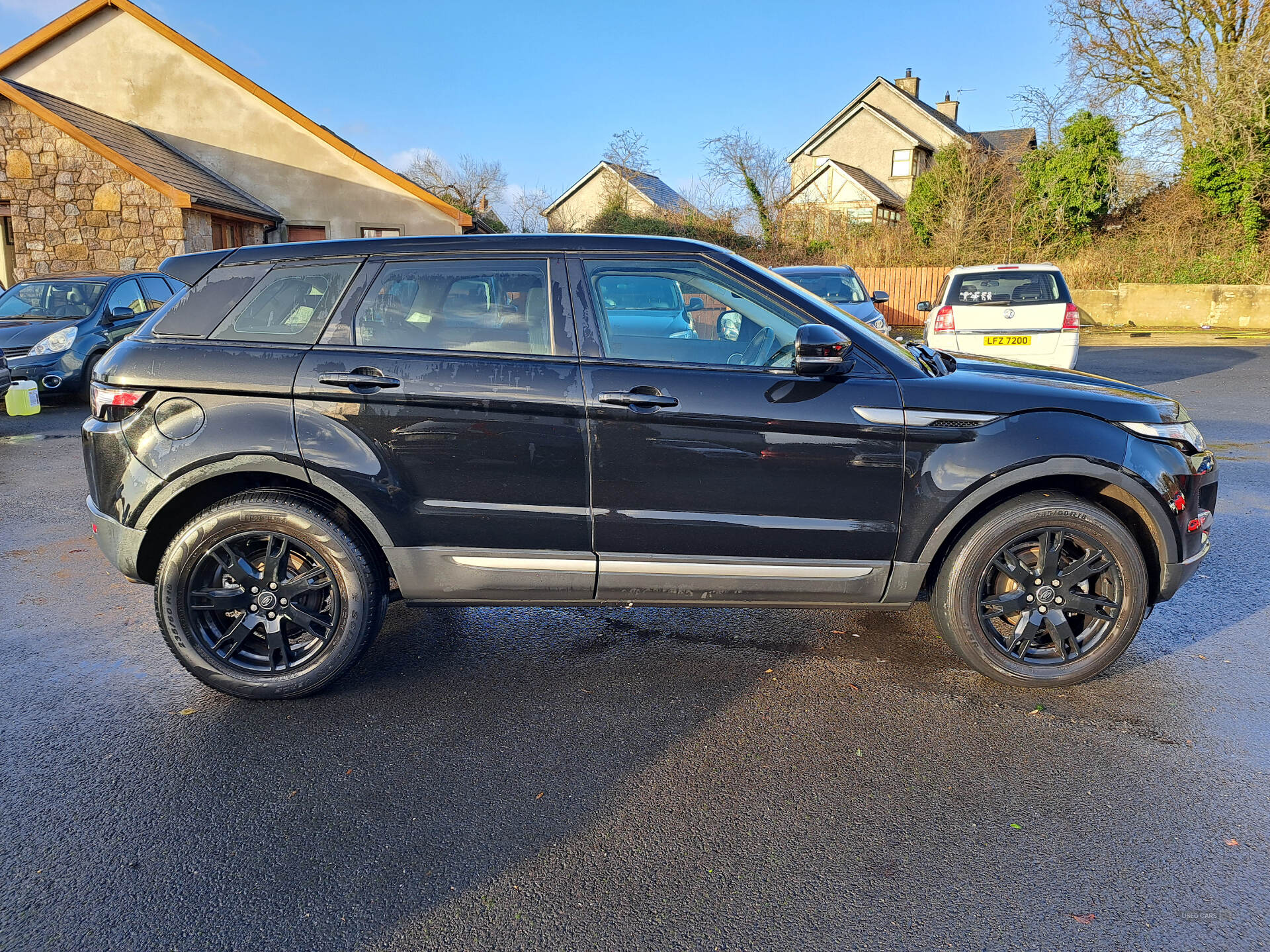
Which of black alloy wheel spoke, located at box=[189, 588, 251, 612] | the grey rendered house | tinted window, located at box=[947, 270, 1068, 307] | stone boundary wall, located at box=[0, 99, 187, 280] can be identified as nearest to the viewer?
black alloy wheel spoke, located at box=[189, 588, 251, 612]

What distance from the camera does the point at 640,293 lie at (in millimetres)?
3648

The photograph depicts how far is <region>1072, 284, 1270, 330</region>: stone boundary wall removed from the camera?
23984 millimetres

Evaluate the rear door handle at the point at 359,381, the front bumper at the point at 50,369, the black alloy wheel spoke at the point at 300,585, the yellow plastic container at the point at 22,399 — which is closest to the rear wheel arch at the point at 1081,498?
the rear door handle at the point at 359,381

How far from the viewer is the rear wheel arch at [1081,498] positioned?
11.5 ft

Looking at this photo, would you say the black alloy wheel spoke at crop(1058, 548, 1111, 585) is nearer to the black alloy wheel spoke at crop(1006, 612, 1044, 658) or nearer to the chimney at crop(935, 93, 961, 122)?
the black alloy wheel spoke at crop(1006, 612, 1044, 658)

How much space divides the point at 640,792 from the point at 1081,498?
224cm

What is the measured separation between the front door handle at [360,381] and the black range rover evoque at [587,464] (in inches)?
0.5

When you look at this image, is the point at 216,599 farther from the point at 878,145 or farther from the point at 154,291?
the point at 878,145

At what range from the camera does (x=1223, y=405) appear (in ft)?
37.8

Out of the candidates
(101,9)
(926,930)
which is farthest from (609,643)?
(101,9)

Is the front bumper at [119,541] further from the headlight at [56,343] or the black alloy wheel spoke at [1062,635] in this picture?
the headlight at [56,343]

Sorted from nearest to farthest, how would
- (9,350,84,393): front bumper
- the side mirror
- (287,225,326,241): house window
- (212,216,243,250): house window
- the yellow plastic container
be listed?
the side mirror
the yellow plastic container
(9,350,84,393): front bumper
(212,216,243,250): house window
(287,225,326,241): house window

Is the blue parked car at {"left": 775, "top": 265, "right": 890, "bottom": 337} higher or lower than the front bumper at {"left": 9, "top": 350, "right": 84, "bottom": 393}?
higher

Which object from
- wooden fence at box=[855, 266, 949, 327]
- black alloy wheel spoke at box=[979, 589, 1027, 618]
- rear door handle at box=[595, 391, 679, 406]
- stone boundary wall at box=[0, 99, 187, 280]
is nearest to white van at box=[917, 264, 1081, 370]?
black alloy wheel spoke at box=[979, 589, 1027, 618]
